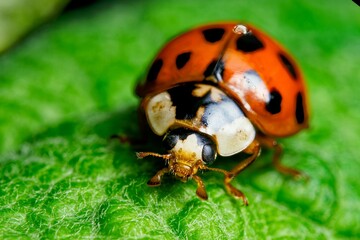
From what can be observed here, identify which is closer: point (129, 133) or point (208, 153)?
point (208, 153)

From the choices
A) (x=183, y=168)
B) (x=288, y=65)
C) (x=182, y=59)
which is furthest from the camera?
(x=288, y=65)

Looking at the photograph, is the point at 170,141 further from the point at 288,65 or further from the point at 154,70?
the point at 288,65

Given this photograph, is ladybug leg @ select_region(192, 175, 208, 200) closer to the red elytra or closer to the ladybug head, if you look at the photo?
the ladybug head

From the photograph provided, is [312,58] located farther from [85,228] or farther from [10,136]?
Answer: [85,228]

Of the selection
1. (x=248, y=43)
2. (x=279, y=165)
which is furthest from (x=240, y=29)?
(x=279, y=165)

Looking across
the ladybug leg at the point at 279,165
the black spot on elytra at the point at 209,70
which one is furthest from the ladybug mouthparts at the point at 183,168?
the ladybug leg at the point at 279,165
